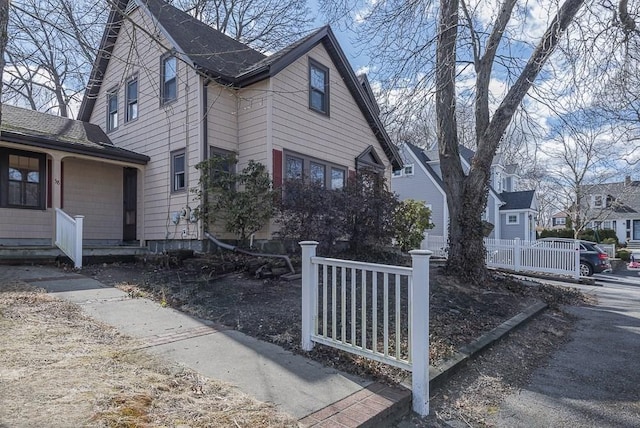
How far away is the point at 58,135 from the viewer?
10852mm

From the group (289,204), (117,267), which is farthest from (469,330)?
(117,267)

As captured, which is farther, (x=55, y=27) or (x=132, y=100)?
(x=132, y=100)

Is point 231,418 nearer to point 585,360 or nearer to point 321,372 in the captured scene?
point 321,372

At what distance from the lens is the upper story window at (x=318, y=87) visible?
11859 mm

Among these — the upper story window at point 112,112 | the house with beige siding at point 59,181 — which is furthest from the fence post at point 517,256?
the upper story window at point 112,112

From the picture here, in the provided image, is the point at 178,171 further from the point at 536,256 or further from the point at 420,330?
the point at 536,256

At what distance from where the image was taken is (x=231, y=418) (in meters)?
2.62

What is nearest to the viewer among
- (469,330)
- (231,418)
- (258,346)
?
(231,418)

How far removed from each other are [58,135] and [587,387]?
12.5 metres

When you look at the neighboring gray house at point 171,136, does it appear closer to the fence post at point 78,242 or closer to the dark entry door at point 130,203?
the dark entry door at point 130,203

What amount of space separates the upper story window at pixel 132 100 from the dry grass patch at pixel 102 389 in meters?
9.35

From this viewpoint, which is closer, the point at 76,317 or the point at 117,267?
the point at 76,317

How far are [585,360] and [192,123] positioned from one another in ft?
30.4

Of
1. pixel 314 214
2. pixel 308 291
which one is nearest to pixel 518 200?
pixel 314 214
